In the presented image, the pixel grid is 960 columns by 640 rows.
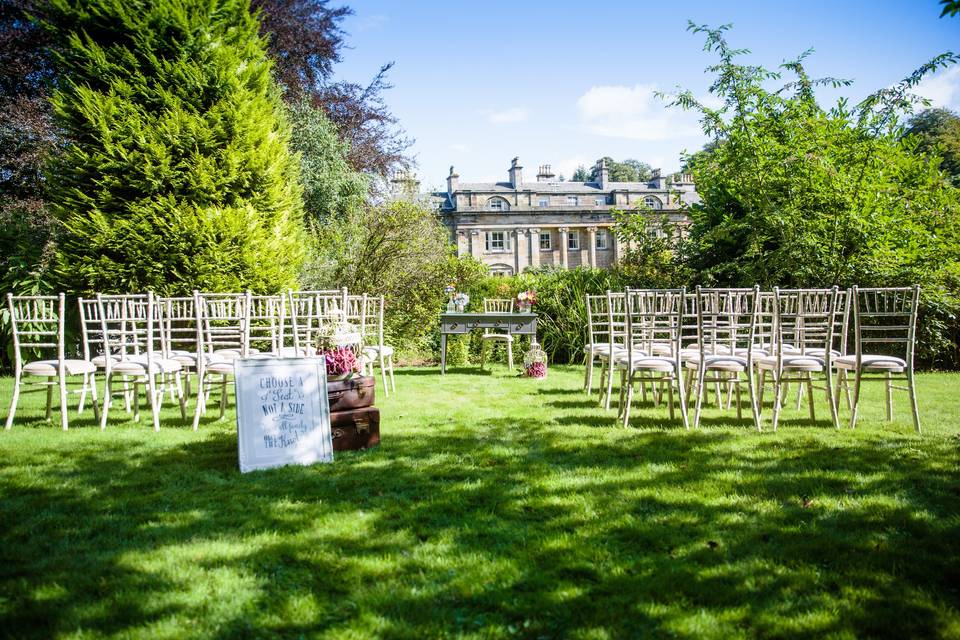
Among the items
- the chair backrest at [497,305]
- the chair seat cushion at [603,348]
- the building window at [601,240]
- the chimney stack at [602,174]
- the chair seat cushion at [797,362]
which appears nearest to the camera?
the chair seat cushion at [797,362]

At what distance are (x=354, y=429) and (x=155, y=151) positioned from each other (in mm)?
6322

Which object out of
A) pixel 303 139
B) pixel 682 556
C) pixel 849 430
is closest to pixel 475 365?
pixel 303 139

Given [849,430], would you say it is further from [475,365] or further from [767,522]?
[475,365]

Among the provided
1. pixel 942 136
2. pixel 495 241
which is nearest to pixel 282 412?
pixel 942 136

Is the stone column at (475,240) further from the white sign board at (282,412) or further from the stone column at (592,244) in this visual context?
the white sign board at (282,412)

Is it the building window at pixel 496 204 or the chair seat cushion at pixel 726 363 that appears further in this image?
the building window at pixel 496 204

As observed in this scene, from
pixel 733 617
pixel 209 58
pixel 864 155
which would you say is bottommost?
pixel 733 617

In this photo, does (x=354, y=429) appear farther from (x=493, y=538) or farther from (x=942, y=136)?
(x=942, y=136)

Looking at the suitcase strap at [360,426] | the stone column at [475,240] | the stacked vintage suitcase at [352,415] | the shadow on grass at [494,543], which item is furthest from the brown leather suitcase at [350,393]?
the stone column at [475,240]

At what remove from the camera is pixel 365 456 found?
4.73 meters

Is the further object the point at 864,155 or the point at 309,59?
the point at 309,59

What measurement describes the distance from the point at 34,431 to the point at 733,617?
623 centimetres

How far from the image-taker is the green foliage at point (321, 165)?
1383 centimetres

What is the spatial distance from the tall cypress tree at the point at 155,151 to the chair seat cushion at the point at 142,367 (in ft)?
10.1
